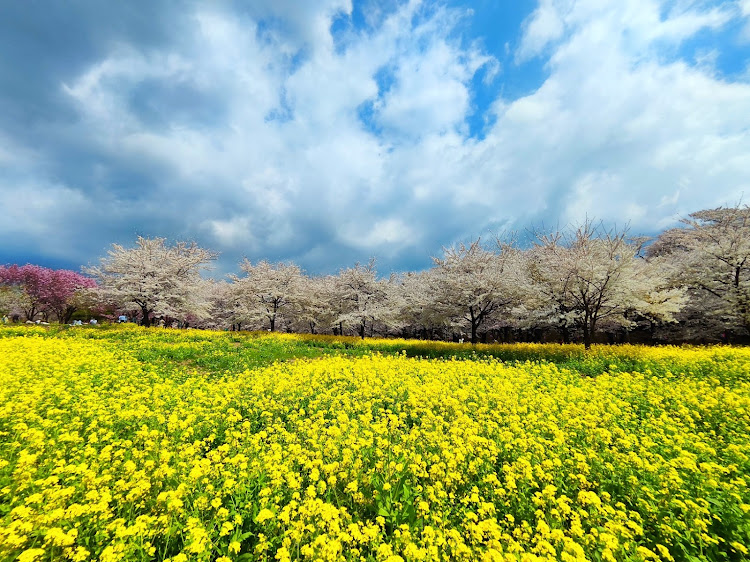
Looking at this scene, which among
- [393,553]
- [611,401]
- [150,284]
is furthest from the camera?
[150,284]

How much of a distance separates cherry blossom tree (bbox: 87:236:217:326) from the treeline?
0.14 m

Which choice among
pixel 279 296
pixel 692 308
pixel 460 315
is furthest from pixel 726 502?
pixel 279 296

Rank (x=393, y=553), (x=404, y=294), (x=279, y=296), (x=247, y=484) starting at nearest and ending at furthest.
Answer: (x=393, y=553), (x=247, y=484), (x=279, y=296), (x=404, y=294)

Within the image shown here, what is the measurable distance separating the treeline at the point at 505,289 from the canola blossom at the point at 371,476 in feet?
42.3

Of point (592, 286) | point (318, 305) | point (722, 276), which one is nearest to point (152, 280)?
point (318, 305)

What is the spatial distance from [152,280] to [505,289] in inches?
1325

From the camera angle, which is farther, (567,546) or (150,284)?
(150,284)

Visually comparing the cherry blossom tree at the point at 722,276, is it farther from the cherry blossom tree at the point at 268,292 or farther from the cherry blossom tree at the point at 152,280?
the cherry blossom tree at the point at 152,280

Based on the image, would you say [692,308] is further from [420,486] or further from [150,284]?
[150,284]

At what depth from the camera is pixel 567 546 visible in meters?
3.21

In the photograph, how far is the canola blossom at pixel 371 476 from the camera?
3.44 m

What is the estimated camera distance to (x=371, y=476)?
471 centimetres

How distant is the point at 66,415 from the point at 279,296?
107 feet

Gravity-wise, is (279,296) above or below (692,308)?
above
